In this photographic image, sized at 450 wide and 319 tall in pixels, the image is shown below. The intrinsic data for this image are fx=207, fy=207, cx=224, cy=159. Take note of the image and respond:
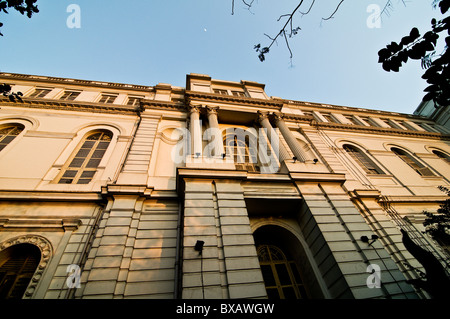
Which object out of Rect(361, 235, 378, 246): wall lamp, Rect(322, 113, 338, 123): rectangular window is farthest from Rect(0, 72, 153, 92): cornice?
Rect(361, 235, 378, 246): wall lamp

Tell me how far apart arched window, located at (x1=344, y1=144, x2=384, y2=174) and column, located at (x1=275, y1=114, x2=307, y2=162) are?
5.23m

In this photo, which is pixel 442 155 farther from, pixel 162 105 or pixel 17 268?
pixel 17 268

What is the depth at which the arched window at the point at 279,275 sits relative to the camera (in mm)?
7142

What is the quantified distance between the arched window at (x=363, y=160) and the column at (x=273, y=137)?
605 cm

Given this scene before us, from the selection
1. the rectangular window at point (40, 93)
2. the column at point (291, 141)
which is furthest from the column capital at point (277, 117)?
the rectangular window at point (40, 93)

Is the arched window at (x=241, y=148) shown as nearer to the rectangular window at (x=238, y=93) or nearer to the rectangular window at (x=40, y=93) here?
the rectangular window at (x=238, y=93)

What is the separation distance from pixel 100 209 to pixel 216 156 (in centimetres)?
484

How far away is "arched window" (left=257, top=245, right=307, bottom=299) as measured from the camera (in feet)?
23.4

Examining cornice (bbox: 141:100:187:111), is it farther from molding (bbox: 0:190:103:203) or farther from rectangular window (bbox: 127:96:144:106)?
molding (bbox: 0:190:103:203)

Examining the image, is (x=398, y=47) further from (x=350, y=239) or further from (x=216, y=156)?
(x=216, y=156)

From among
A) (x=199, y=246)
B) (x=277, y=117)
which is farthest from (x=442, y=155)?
(x=199, y=246)

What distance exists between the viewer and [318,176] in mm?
8766

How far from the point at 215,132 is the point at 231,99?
3.94m

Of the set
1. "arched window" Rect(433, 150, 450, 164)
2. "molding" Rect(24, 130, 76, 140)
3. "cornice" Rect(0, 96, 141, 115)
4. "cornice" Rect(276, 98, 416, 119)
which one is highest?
"cornice" Rect(276, 98, 416, 119)
